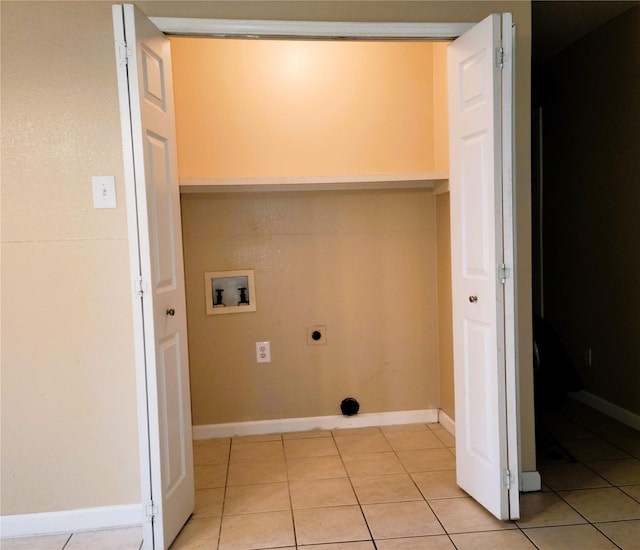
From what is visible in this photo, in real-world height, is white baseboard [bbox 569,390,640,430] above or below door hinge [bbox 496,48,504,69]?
below

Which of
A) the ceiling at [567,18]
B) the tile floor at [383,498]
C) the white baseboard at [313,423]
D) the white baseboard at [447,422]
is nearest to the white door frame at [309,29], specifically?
the tile floor at [383,498]

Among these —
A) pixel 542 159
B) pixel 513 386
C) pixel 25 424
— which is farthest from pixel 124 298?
pixel 542 159

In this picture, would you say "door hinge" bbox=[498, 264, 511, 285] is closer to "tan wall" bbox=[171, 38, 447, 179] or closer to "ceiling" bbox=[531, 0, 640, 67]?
"tan wall" bbox=[171, 38, 447, 179]

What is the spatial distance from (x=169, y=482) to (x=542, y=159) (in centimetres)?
371

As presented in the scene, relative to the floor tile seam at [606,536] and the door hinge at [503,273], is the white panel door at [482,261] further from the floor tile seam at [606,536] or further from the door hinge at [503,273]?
the floor tile seam at [606,536]

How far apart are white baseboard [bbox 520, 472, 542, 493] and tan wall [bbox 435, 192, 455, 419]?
2.54 ft

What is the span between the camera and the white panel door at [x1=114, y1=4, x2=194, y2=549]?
6.49 ft

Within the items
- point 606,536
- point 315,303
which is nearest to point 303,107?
point 315,303

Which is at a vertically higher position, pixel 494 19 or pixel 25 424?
pixel 494 19

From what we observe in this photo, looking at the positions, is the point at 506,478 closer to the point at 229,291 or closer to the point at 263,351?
the point at 263,351

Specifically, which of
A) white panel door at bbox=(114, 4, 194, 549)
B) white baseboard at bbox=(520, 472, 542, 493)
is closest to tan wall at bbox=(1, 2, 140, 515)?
white panel door at bbox=(114, 4, 194, 549)

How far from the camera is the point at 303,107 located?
338cm

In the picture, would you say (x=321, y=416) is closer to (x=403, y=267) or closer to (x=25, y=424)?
(x=403, y=267)

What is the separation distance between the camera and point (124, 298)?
2.33 metres
